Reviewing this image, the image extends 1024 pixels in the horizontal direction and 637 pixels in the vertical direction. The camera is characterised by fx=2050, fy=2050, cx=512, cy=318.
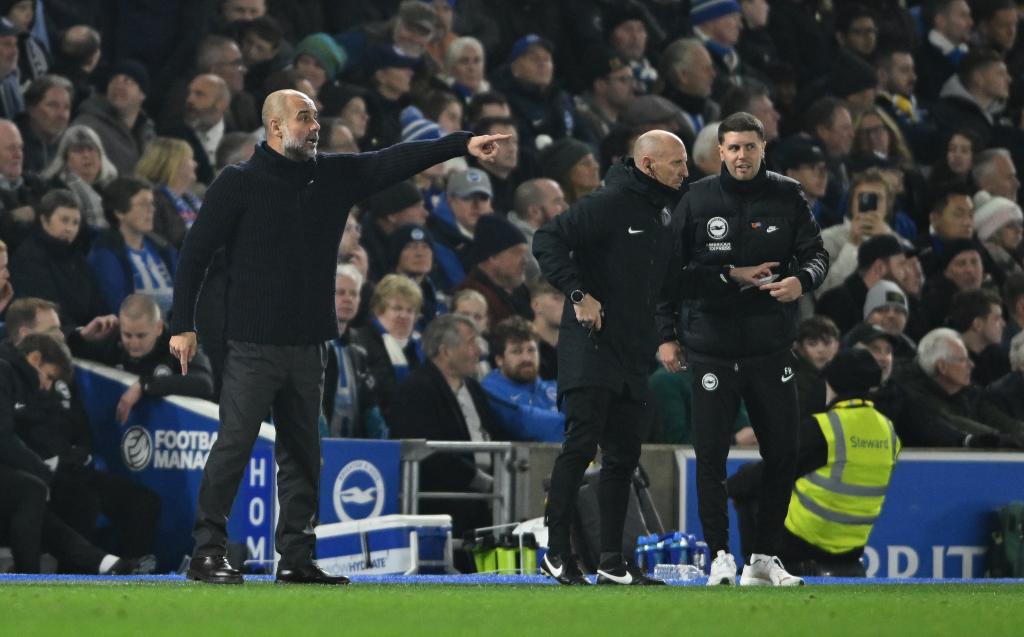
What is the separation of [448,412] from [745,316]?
3.31 meters

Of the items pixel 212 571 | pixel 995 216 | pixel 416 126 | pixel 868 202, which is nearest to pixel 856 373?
pixel 212 571

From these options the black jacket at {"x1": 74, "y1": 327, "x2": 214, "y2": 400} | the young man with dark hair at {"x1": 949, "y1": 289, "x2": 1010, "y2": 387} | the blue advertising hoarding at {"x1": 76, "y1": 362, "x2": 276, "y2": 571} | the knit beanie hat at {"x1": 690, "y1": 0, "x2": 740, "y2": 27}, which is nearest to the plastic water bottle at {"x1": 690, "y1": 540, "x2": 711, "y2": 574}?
the blue advertising hoarding at {"x1": 76, "y1": 362, "x2": 276, "y2": 571}

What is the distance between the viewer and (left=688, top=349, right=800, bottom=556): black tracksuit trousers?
9.73m

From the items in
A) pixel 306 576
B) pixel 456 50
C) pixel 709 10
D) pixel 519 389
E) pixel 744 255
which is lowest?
pixel 306 576

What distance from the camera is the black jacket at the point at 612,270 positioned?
31.1ft

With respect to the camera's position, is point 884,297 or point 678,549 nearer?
point 678,549

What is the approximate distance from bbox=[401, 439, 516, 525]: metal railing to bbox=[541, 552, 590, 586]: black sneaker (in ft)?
9.22

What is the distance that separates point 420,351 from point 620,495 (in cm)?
458

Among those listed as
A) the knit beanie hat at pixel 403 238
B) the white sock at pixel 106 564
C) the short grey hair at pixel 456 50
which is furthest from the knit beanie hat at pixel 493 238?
the white sock at pixel 106 564

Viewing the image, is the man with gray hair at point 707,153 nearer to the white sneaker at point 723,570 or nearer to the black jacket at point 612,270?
the black jacket at point 612,270

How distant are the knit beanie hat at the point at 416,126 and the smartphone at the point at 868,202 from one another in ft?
11.9

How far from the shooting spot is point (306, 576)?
907 cm

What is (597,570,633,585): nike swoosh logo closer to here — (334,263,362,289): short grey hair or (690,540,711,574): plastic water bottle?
(690,540,711,574): plastic water bottle

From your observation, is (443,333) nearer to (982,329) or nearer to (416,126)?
(416,126)
